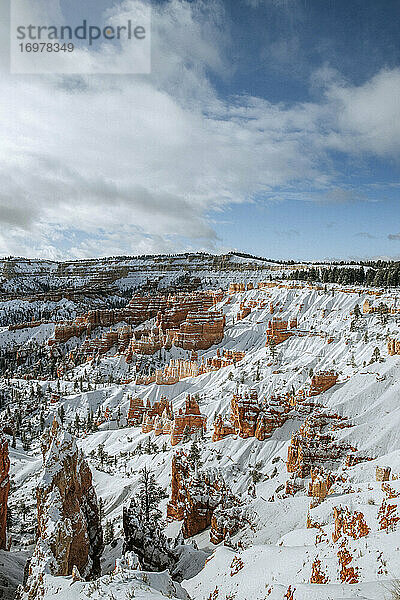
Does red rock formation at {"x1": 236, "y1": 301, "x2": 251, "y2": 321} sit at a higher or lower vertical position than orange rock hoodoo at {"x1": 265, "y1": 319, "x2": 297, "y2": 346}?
higher

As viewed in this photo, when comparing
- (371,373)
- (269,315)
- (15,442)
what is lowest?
(15,442)

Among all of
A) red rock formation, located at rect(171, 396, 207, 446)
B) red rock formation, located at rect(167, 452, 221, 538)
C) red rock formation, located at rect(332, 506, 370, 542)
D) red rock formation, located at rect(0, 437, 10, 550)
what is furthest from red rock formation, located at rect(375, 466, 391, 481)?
red rock formation, located at rect(171, 396, 207, 446)

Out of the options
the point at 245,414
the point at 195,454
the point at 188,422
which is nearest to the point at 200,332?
the point at 188,422

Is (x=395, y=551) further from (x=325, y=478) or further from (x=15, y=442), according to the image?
(x=15, y=442)

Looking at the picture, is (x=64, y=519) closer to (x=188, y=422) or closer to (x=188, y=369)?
(x=188, y=422)

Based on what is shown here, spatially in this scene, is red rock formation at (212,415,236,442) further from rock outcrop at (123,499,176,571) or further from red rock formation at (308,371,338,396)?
rock outcrop at (123,499,176,571)

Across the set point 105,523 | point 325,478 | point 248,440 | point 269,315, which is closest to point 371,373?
point 248,440

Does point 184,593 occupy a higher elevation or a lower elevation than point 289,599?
lower
